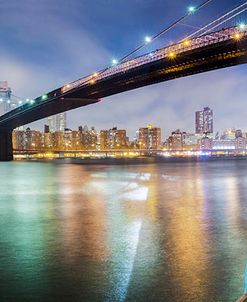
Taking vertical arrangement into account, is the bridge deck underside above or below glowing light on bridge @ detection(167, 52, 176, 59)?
below

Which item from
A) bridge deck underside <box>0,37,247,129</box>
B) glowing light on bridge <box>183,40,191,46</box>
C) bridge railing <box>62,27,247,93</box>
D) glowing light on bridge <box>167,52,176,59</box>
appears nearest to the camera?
bridge railing <box>62,27,247,93</box>

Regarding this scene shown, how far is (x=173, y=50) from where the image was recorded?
42.7 meters

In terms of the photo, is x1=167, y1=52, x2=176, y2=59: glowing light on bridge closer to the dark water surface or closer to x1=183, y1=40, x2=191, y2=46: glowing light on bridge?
x1=183, y1=40, x2=191, y2=46: glowing light on bridge

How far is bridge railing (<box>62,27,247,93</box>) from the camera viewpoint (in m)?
36.6

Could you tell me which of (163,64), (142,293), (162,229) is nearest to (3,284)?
(142,293)

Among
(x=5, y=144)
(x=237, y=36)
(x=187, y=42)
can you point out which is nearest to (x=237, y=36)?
(x=237, y=36)

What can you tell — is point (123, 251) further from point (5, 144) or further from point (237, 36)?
point (5, 144)

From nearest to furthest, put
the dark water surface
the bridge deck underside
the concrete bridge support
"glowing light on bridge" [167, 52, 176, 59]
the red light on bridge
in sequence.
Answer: the dark water surface
the red light on bridge
the bridge deck underside
"glowing light on bridge" [167, 52, 176, 59]
the concrete bridge support

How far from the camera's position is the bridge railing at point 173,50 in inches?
1442

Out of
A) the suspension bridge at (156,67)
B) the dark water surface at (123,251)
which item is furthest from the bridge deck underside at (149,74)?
the dark water surface at (123,251)

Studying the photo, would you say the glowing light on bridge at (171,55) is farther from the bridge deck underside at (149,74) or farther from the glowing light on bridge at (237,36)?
the glowing light on bridge at (237,36)

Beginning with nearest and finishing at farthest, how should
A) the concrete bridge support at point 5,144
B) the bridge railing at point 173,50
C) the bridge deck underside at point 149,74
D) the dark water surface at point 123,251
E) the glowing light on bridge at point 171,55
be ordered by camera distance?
the dark water surface at point 123,251 < the bridge railing at point 173,50 < the bridge deck underside at point 149,74 < the glowing light on bridge at point 171,55 < the concrete bridge support at point 5,144

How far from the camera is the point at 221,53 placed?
39062 mm

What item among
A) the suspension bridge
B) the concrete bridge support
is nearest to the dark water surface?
the suspension bridge
